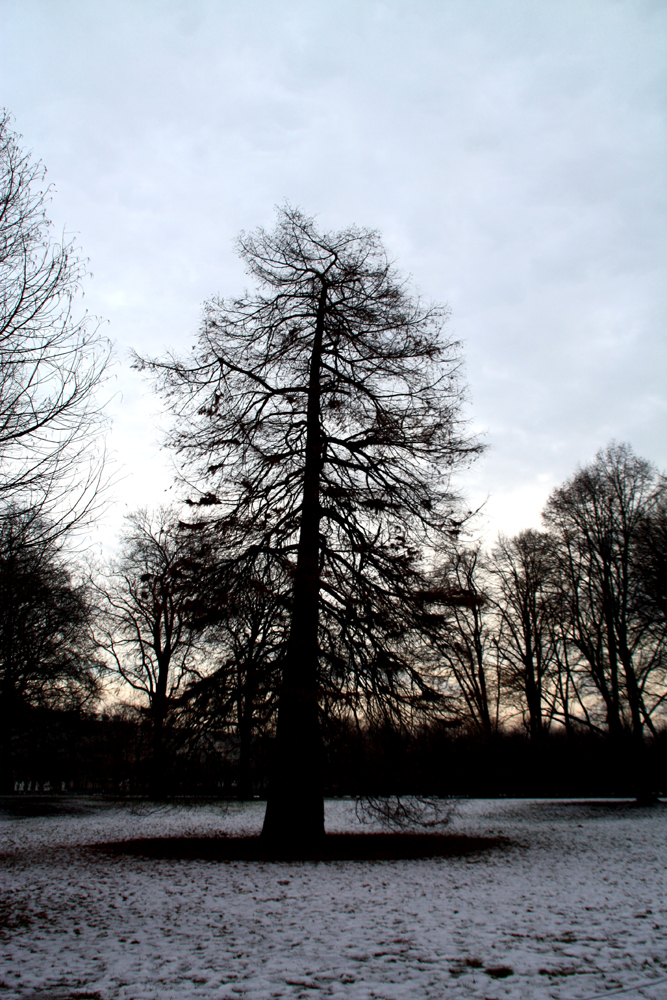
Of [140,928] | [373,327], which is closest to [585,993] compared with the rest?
[140,928]

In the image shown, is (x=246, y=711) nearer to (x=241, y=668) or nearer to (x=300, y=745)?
(x=241, y=668)

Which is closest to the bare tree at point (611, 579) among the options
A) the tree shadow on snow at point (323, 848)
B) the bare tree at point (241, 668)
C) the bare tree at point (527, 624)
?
the bare tree at point (527, 624)

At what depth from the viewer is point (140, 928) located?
5332mm

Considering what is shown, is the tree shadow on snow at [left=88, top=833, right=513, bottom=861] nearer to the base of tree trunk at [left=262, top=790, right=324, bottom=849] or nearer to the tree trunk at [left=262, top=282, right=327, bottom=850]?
the base of tree trunk at [left=262, top=790, right=324, bottom=849]

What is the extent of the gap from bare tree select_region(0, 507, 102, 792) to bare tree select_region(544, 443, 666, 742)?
17134 millimetres

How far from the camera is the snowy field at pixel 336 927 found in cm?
399

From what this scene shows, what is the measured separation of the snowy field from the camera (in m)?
3.99

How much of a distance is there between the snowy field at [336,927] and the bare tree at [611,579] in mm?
11586

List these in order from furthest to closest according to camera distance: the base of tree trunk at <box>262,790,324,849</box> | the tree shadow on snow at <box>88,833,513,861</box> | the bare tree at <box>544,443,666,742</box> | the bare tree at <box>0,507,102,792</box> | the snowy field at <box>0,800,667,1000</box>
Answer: the bare tree at <box>544,443,666,742</box>
the base of tree trunk at <box>262,790,324,849</box>
the tree shadow on snow at <box>88,833,513,861</box>
the bare tree at <box>0,507,102,792</box>
the snowy field at <box>0,800,667,1000</box>

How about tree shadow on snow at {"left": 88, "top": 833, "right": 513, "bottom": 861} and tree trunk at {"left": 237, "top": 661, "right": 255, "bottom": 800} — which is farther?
tree shadow on snow at {"left": 88, "top": 833, "right": 513, "bottom": 861}

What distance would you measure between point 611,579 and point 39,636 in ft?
63.4

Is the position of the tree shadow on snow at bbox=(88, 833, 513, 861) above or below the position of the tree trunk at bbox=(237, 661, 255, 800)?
below

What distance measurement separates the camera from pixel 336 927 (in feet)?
17.5

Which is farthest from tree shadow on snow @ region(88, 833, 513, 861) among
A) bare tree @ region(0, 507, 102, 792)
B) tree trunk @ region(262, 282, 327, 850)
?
bare tree @ region(0, 507, 102, 792)
